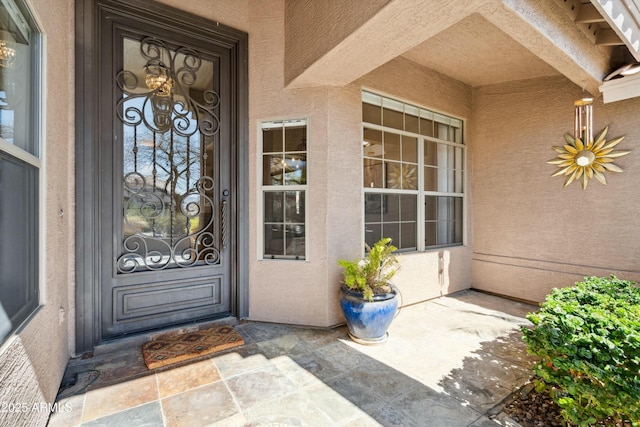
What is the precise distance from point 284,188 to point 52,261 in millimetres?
2091

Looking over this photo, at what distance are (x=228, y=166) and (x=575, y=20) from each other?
3644 mm

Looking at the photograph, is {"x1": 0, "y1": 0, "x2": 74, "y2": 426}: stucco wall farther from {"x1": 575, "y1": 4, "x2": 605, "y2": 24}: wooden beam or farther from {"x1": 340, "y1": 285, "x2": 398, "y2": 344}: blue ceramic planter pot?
{"x1": 575, "y1": 4, "x2": 605, "y2": 24}: wooden beam

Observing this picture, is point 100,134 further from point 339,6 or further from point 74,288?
point 339,6

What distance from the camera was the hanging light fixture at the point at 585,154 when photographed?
11.4 feet

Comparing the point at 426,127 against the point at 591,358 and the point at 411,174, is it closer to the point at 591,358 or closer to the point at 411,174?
the point at 411,174

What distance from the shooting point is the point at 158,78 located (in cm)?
300

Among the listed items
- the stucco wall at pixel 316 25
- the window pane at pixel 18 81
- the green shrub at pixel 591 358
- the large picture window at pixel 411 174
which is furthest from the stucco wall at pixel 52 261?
the large picture window at pixel 411 174

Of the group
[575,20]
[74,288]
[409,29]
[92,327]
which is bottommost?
[92,327]

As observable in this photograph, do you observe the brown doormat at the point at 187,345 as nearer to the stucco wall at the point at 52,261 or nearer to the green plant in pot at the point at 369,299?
the stucco wall at the point at 52,261

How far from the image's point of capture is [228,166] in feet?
11.0

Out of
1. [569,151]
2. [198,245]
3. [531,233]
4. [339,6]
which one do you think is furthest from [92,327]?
[569,151]

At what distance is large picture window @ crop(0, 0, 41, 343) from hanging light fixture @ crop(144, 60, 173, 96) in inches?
49.2

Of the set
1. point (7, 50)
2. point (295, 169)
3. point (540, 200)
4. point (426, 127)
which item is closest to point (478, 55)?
point (426, 127)

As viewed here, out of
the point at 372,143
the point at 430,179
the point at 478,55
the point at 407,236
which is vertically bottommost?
the point at 407,236
